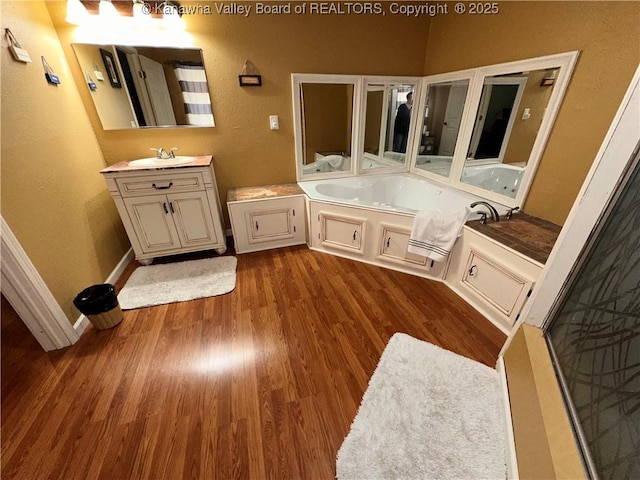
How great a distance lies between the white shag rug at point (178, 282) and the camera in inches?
75.0

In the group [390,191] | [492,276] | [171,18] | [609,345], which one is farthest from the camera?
[390,191]

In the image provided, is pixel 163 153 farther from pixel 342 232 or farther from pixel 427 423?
pixel 427 423

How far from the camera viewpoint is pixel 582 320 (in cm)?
90

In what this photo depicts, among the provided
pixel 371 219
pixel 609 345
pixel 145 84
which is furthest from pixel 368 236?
pixel 145 84

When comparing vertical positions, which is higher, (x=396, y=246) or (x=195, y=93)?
(x=195, y=93)

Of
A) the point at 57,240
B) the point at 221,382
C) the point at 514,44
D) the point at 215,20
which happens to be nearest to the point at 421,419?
the point at 221,382

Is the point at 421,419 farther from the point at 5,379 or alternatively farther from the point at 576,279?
the point at 5,379

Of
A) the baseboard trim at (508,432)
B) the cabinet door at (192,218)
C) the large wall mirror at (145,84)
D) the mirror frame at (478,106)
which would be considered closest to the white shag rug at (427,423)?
the baseboard trim at (508,432)

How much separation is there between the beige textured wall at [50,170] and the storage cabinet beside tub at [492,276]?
2669 millimetres

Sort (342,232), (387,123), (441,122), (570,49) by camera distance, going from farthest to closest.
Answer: (387,123), (441,122), (342,232), (570,49)

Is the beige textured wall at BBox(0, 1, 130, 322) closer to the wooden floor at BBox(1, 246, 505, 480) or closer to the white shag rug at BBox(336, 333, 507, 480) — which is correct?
the wooden floor at BBox(1, 246, 505, 480)

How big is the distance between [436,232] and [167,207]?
2.22 m

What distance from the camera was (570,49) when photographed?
5.04 feet

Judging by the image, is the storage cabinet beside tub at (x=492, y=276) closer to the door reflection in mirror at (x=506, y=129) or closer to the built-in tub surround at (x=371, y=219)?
the built-in tub surround at (x=371, y=219)
